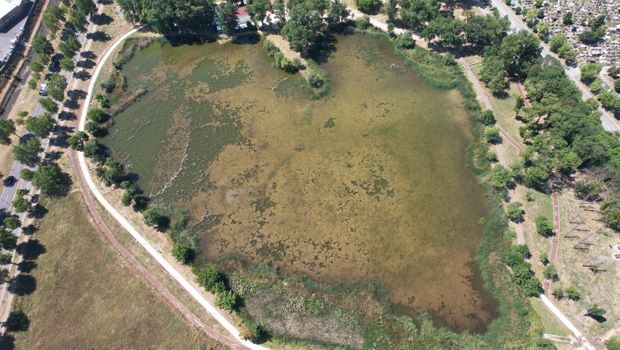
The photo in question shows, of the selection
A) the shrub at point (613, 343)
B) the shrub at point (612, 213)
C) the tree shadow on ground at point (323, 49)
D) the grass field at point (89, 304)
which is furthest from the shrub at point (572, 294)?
the tree shadow on ground at point (323, 49)

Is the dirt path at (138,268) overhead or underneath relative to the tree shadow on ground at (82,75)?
A: underneath

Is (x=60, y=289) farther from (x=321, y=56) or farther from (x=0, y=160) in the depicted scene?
(x=321, y=56)

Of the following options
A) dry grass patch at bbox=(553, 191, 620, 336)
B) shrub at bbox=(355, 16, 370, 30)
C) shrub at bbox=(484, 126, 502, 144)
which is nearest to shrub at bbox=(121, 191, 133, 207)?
shrub at bbox=(355, 16, 370, 30)

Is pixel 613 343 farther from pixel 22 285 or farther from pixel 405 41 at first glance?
pixel 22 285

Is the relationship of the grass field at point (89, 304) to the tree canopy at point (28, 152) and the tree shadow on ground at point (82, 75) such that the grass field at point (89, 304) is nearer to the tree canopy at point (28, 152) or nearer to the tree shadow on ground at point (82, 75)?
the tree canopy at point (28, 152)

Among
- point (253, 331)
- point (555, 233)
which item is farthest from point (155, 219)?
point (555, 233)

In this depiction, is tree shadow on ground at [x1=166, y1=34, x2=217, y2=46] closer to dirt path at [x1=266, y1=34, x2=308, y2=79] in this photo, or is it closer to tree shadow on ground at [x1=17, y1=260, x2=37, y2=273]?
dirt path at [x1=266, y1=34, x2=308, y2=79]

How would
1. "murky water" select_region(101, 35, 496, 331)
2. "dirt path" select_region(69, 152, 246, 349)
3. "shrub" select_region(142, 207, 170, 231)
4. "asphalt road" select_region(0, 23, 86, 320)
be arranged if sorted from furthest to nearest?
"asphalt road" select_region(0, 23, 86, 320) < "shrub" select_region(142, 207, 170, 231) < "murky water" select_region(101, 35, 496, 331) < "dirt path" select_region(69, 152, 246, 349)

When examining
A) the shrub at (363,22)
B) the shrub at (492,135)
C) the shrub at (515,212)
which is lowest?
the shrub at (515,212)
